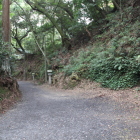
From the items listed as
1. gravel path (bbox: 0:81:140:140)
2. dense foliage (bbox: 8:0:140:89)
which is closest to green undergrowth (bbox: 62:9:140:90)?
dense foliage (bbox: 8:0:140:89)

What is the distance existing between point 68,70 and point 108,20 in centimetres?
734

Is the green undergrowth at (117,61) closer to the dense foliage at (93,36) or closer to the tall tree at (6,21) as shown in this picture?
the dense foliage at (93,36)

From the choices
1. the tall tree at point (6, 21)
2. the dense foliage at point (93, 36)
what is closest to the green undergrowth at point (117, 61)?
the dense foliage at point (93, 36)

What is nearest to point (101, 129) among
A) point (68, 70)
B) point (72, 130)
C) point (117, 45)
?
point (72, 130)

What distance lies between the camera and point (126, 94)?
22.7 ft

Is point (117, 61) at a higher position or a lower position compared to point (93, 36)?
lower

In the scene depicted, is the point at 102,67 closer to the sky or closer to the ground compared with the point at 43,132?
closer to the sky

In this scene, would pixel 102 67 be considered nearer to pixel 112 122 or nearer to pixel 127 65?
pixel 127 65

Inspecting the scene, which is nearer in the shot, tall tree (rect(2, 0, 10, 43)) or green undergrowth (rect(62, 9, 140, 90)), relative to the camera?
green undergrowth (rect(62, 9, 140, 90))

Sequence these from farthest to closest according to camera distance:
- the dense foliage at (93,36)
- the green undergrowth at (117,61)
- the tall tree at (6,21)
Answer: the tall tree at (6,21)
the dense foliage at (93,36)
the green undergrowth at (117,61)

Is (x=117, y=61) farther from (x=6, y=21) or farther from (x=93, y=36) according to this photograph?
(x=6, y=21)

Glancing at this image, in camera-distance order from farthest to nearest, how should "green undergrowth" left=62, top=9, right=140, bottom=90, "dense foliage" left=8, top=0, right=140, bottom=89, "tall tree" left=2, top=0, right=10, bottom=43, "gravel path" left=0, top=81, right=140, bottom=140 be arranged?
1. "tall tree" left=2, top=0, right=10, bottom=43
2. "dense foliage" left=8, top=0, right=140, bottom=89
3. "green undergrowth" left=62, top=9, right=140, bottom=90
4. "gravel path" left=0, top=81, right=140, bottom=140

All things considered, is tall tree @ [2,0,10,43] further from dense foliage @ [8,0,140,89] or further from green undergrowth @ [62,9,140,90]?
green undergrowth @ [62,9,140,90]

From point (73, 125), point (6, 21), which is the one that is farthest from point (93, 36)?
point (73, 125)
